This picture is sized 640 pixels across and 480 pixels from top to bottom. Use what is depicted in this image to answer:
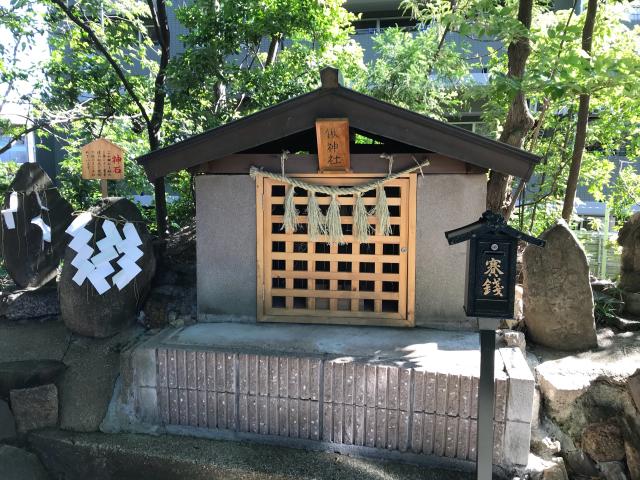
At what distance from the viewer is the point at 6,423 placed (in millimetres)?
5156

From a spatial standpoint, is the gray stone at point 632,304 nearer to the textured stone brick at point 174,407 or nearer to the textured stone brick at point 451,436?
the textured stone brick at point 451,436

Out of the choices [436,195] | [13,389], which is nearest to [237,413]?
[13,389]

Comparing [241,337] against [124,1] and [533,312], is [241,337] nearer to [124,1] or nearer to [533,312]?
[533,312]

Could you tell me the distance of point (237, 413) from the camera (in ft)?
15.5

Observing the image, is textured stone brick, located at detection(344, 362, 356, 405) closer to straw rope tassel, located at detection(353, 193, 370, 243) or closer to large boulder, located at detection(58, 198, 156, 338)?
straw rope tassel, located at detection(353, 193, 370, 243)

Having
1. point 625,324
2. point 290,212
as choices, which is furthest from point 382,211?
point 625,324

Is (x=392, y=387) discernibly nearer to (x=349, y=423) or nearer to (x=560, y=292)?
(x=349, y=423)

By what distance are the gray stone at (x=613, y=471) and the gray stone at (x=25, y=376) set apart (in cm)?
589

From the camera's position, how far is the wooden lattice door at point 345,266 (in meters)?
5.58

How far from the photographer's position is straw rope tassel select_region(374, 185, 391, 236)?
5.46 metres

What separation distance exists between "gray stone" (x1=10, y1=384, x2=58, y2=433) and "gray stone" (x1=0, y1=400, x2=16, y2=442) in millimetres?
77

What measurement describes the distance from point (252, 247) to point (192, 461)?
8.03ft

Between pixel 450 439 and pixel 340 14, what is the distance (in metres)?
8.30

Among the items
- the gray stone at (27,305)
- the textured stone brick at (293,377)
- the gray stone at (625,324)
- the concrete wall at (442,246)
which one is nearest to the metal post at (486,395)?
the textured stone brick at (293,377)
